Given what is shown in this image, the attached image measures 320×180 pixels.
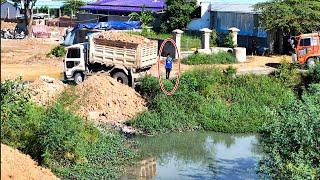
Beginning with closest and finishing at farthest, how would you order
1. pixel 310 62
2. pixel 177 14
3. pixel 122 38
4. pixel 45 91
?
pixel 45 91
pixel 122 38
pixel 310 62
pixel 177 14

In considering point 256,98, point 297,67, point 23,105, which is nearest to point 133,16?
point 297,67

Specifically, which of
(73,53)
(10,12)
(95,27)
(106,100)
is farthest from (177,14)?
(10,12)

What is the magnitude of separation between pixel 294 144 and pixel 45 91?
42.8 feet

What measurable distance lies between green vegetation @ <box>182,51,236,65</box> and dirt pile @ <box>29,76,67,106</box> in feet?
32.1

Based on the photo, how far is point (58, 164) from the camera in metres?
17.8

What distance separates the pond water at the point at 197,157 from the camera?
61.0 ft

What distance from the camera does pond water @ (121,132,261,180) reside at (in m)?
18.6

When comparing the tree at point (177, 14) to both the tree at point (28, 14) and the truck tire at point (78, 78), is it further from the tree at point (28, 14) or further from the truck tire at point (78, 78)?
the truck tire at point (78, 78)

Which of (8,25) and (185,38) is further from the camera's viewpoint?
(8,25)

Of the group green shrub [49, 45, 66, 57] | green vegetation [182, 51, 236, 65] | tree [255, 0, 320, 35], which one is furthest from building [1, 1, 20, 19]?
tree [255, 0, 320, 35]

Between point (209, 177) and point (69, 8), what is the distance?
50.8 metres

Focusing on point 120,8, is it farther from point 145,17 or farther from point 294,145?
point 294,145

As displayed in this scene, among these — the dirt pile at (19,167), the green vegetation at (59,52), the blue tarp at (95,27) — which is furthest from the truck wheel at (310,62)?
the dirt pile at (19,167)

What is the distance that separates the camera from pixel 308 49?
30906mm
